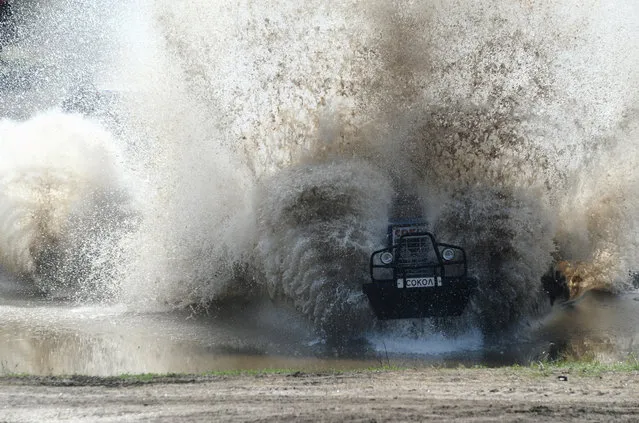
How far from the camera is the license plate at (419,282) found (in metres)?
13.5

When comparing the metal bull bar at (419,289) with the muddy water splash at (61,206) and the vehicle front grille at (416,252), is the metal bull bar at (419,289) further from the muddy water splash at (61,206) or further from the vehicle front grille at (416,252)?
the muddy water splash at (61,206)

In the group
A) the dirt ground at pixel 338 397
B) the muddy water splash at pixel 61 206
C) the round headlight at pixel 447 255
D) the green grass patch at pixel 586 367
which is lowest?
the dirt ground at pixel 338 397

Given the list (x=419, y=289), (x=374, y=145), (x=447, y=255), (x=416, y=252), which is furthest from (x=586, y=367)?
(x=374, y=145)

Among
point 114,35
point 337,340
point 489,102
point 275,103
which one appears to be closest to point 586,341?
point 337,340

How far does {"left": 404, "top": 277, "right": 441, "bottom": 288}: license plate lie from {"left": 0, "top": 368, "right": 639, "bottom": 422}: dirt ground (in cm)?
280

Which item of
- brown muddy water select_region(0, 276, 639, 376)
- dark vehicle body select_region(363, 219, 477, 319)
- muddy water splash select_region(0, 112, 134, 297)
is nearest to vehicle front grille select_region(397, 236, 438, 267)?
dark vehicle body select_region(363, 219, 477, 319)

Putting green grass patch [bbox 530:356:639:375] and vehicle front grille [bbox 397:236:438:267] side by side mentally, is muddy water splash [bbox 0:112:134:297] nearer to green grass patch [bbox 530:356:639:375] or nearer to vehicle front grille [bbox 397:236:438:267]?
vehicle front grille [bbox 397:236:438:267]

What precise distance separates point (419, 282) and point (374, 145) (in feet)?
13.8

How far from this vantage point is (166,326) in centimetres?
1527

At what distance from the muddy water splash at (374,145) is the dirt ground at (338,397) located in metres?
4.21

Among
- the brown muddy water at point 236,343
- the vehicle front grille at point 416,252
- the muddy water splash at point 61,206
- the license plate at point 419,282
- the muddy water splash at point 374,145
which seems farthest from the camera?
the muddy water splash at point 61,206

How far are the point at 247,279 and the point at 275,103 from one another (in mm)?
3456

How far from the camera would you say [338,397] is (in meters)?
9.34

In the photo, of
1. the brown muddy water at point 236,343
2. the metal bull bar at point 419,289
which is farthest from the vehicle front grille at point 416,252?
the brown muddy water at point 236,343
